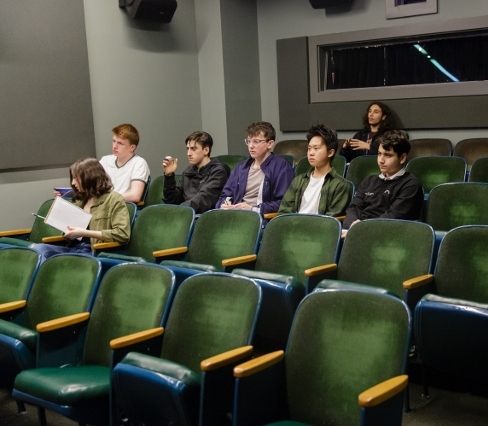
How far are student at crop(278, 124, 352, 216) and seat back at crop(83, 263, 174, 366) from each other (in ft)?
5.02

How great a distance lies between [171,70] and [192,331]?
471 centimetres

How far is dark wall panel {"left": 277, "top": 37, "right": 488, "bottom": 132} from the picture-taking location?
6.08m

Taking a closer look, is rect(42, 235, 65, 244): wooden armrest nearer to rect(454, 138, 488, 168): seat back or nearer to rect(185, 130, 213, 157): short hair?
rect(185, 130, 213, 157): short hair

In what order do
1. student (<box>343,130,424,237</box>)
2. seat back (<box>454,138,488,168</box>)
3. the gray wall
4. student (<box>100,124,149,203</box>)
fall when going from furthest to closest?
the gray wall, seat back (<box>454,138,488,168</box>), student (<box>100,124,149,203</box>), student (<box>343,130,424,237</box>)

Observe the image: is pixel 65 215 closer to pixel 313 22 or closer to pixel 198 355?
pixel 198 355

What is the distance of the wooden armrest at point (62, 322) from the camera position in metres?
2.68

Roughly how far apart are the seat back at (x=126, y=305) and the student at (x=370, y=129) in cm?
360

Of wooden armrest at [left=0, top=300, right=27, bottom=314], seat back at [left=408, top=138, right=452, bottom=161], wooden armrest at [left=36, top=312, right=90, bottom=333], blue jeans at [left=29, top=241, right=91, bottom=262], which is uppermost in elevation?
seat back at [left=408, top=138, right=452, bottom=161]

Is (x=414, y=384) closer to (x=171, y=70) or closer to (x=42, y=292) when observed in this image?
(x=42, y=292)

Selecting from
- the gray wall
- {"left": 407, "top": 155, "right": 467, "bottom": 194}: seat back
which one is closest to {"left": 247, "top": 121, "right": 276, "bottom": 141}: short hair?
{"left": 407, "top": 155, "right": 467, "bottom": 194}: seat back

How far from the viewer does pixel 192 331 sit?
2537 mm

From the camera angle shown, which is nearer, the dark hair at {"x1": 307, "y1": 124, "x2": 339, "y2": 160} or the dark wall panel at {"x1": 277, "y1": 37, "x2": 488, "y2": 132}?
the dark hair at {"x1": 307, "y1": 124, "x2": 339, "y2": 160}

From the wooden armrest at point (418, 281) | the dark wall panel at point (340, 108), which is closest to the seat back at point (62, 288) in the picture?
Result: the wooden armrest at point (418, 281)

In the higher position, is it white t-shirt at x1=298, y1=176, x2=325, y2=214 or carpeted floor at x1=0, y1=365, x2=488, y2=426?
white t-shirt at x1=298, y1=176, x2=325, y2=214
